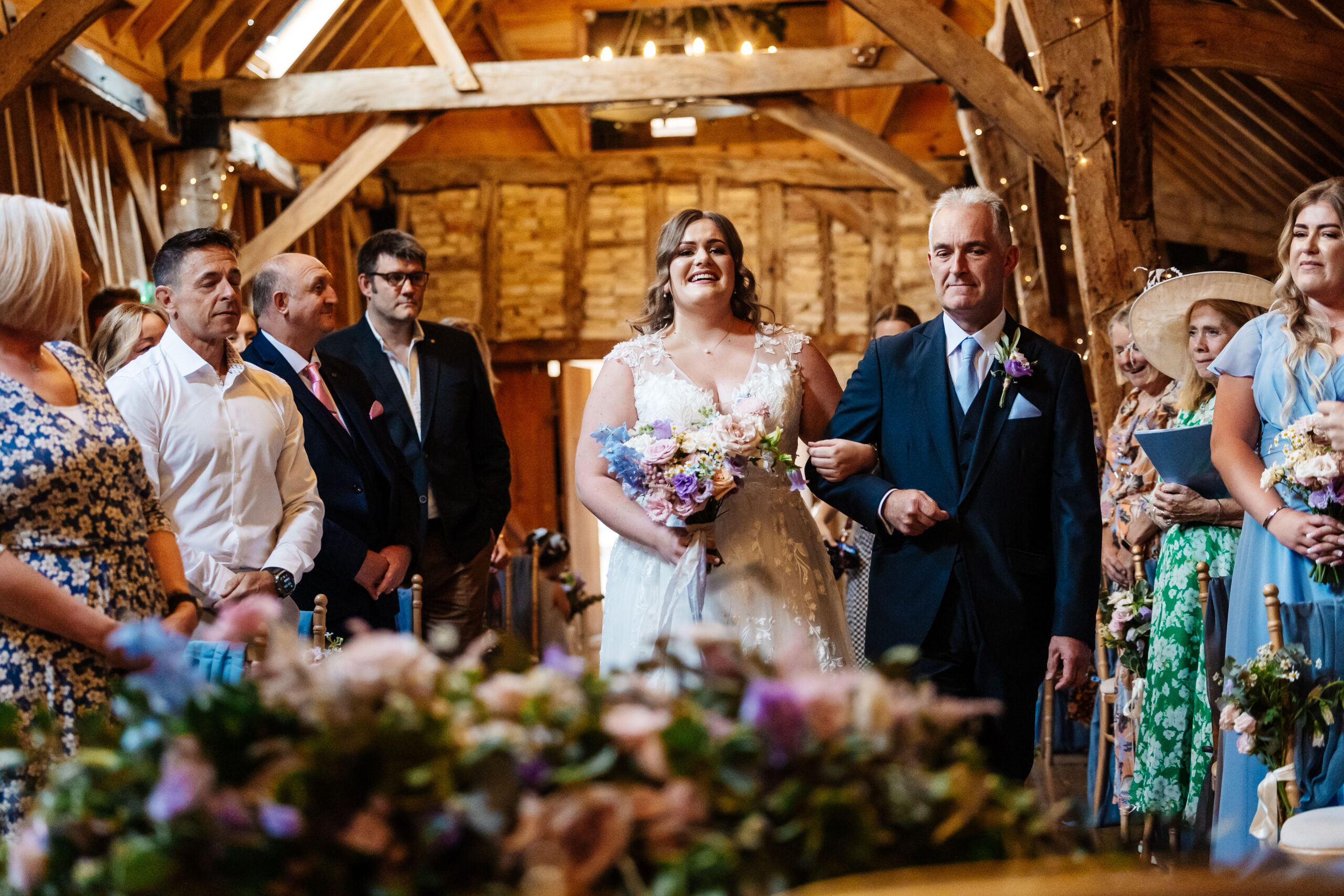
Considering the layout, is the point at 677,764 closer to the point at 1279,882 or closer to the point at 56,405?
the point at 1279,882

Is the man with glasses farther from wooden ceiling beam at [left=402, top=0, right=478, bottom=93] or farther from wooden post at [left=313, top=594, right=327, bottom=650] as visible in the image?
wooden ceiling beam at [left=402, top=0, right=478, bottom=93]

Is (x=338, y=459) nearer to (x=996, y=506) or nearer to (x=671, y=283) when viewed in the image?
(x=671, y=283)

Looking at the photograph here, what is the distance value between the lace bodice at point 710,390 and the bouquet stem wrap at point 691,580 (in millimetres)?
285

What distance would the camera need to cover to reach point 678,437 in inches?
109

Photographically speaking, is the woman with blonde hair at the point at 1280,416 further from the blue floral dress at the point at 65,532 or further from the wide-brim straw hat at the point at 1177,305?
the blue floral dress at the point at 65,532

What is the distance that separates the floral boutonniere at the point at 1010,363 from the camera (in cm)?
264

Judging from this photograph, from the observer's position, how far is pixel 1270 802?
2.45 m

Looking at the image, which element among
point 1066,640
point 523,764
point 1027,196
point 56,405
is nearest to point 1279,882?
point 523,764

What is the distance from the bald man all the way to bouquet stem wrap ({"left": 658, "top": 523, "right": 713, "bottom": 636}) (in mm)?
1209

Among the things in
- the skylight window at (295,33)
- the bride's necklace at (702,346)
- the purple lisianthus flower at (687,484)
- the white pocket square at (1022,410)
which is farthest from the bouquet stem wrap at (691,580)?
the skylight window at (295,33)

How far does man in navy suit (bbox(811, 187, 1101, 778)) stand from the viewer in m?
2.56

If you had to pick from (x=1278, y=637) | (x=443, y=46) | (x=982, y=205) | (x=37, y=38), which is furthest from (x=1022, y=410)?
(x=443, y=46)

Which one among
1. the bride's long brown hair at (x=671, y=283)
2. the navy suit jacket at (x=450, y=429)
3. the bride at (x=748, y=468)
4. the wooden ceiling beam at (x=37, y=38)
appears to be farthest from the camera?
the wooden ceiling beam at (x=37, y=38)

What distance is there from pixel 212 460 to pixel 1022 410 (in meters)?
1.91
